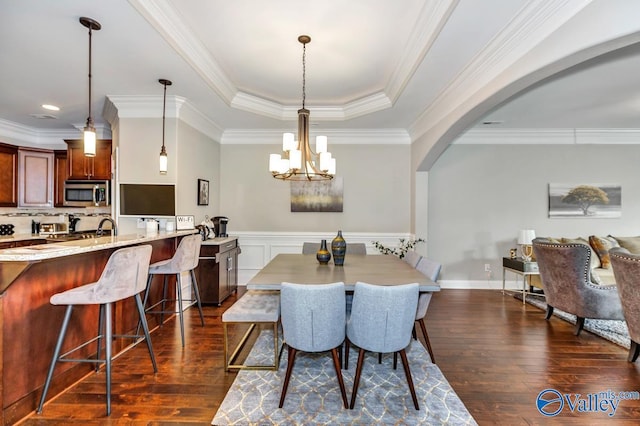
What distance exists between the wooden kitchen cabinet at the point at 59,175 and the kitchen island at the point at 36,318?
3.64 metres

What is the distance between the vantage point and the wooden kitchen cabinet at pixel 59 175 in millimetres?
5227

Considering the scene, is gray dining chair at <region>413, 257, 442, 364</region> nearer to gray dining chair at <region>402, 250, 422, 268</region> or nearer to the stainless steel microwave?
gray dining chair at <region>402, 250, 422, 268</region>

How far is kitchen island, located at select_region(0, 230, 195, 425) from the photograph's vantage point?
187cm

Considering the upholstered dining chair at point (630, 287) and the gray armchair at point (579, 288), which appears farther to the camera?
the gray armchair at point (579, 288)

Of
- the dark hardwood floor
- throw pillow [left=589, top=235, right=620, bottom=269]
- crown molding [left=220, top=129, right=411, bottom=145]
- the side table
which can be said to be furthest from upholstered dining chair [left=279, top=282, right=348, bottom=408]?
throw pillow [left=589, top=235, right=620, bottom=269]

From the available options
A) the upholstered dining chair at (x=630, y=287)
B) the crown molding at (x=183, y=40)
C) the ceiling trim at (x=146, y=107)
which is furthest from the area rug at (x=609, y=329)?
the ceiling trim at (x=146, y=107)

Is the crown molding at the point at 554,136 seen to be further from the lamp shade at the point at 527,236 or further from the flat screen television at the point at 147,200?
the flat screen television at the point at 147,200

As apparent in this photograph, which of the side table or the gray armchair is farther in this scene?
the side table

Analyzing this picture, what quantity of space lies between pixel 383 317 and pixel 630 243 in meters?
5.10

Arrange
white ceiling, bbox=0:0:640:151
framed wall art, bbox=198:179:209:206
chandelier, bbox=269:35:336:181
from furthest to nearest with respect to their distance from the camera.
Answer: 1. framed wall art, bbox=198:179:209:206
2. chandelier, bbox=269:35:336:181
3. white ceiling, bbox=0:0:640:151

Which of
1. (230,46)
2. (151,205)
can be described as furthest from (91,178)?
(230,46)

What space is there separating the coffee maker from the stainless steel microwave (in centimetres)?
167

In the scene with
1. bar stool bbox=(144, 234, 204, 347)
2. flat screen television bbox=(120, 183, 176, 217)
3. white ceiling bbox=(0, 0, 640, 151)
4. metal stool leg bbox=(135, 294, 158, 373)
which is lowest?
metal stool leg bbox=(135, 294, 158, 373)

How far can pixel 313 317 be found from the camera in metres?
2.00
